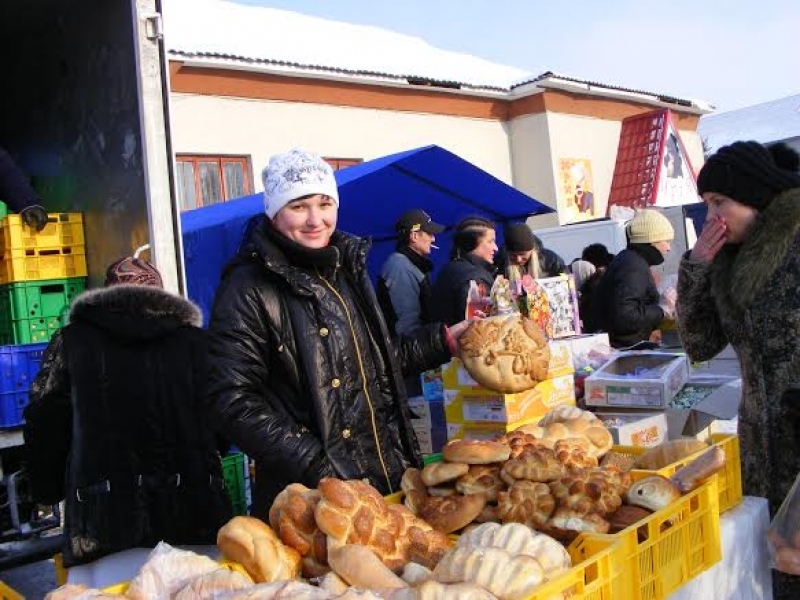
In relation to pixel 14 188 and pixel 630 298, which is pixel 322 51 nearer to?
pixel 14 188

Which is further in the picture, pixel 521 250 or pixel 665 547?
pixel 521 250

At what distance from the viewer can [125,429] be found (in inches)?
124

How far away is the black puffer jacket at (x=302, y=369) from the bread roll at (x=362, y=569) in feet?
2.49

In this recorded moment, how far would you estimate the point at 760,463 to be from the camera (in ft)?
9.09

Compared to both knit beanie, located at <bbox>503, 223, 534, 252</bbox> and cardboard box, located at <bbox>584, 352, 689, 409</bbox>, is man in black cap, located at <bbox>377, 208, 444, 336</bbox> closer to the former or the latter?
knit beanie, located at <bbox>503, 223, 534, 252</bbox>

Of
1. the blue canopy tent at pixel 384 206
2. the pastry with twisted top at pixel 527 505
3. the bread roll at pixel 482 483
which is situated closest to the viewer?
the pastry with twisted top at pixel 527 505

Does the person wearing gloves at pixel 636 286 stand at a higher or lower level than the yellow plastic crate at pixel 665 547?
higher

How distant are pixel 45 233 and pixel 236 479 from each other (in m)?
1.94

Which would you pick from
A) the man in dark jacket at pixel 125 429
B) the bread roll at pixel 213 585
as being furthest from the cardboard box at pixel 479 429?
the bread roll at pixel 213 585

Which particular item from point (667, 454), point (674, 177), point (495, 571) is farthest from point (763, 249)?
point (674, 177)

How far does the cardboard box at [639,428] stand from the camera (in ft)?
14.9

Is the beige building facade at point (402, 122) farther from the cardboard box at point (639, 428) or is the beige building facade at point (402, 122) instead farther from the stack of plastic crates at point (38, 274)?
the cardboard box at point (639, 428)

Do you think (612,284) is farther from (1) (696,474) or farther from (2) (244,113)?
(2) (244,113)

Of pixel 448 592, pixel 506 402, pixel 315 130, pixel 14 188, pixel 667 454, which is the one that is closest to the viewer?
pixel 448 592
